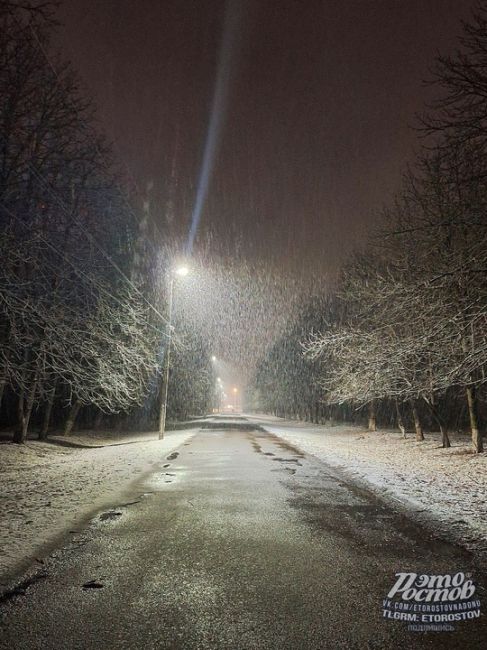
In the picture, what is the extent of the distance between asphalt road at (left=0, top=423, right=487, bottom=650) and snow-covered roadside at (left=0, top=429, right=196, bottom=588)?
15.9 inches

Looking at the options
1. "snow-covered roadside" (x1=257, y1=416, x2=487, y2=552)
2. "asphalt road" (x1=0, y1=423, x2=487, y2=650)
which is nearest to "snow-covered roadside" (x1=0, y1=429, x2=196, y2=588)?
"asphalt road" (x1=0, y1=423, x2=487, y2=650)

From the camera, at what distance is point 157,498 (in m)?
7.07

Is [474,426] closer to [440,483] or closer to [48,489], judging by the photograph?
[440,483]

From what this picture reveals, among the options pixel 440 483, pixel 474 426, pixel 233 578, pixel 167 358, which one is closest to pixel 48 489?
pixel 233 578

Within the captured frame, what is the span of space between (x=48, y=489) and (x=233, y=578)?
5.49m

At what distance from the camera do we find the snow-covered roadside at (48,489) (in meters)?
4.67

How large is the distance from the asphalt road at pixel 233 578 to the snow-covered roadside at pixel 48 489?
404 mm

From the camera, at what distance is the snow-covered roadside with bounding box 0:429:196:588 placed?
15.3 ft

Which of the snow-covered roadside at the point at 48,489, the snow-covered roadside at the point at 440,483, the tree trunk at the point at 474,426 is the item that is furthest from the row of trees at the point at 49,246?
the tree trunk at the point at 474,426

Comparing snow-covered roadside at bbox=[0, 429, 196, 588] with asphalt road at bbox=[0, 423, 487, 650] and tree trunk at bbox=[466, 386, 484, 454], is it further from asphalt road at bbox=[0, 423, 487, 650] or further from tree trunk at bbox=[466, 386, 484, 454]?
tree trunk at bbox=[466, 386, 484, 454]

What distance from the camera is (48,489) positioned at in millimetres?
7617

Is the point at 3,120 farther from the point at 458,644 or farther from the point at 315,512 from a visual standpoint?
the point at 458,644

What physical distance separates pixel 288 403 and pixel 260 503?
5700 cm

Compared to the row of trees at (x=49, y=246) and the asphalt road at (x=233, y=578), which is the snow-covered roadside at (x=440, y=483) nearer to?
the asphalt road at (x=233, y=578)
